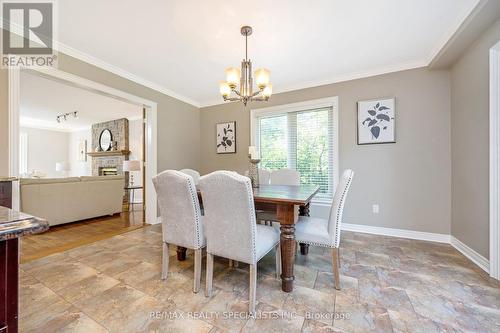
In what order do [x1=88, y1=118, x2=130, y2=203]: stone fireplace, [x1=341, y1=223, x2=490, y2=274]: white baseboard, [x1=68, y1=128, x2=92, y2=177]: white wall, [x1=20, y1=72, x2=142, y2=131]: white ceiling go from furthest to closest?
[x1=68, y1=128, x2=92, y2=177]: white wall
[x1=88, y1=118, x2=130, y2=203]: stone fireplace
[x1=20, y1=72, x2=142, y2=131]: white ceiling
[x1=341, y1=223, x2=490, y2=274]: white baseboard

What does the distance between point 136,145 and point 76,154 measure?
3386 mm

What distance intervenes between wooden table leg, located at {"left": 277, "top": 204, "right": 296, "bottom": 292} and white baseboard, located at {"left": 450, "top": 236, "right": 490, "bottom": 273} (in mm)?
1856

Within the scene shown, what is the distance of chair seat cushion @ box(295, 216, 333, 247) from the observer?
5.60ft

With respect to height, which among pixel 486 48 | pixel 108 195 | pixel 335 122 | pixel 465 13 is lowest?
pixel 108 195

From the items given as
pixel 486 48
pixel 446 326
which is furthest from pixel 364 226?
pixel 486 48

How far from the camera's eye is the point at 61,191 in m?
3.39

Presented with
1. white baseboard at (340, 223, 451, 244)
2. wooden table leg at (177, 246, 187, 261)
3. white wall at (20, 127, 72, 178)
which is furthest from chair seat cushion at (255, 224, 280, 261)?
white wall at (20, 127, 72, 178)

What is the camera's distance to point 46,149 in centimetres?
745

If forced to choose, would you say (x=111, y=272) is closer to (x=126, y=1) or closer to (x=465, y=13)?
(x=126, y=1)

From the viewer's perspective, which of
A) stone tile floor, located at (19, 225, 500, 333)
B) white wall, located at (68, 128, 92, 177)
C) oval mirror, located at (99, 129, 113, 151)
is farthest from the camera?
white wall, located at (68, 128, 92, 177)

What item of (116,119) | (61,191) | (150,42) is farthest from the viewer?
(116,119)

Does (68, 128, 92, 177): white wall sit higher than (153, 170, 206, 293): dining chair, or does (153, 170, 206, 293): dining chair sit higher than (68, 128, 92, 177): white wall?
(68, 128, 92, 177): white wall

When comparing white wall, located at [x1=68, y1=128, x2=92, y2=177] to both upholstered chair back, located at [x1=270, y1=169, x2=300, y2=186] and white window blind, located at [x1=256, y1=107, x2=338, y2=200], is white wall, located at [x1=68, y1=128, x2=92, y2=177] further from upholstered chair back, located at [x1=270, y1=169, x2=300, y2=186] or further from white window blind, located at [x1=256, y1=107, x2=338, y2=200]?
upholstered chair back, located at [x1=270, y1=169, x2=300, y2=186]

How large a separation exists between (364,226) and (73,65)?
4402 millimetres
